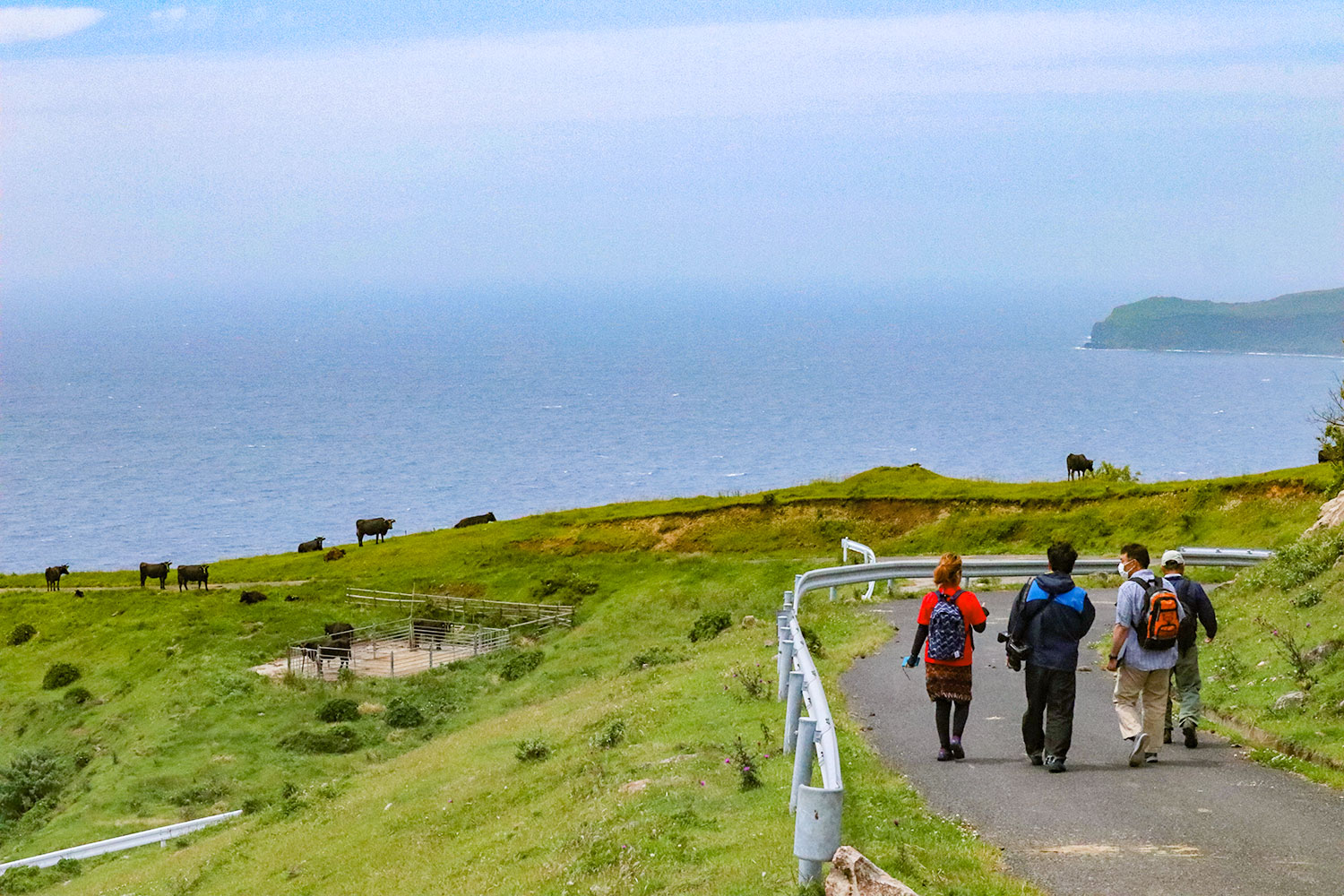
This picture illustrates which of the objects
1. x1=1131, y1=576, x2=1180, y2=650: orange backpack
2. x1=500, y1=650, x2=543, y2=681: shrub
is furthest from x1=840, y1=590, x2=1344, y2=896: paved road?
x1=500, y1=650, x2=543, y2=681: shrub

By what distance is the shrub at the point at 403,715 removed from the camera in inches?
1497

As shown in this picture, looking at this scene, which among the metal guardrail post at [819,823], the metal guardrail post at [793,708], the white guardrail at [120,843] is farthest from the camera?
the white guardrail at [120,843]

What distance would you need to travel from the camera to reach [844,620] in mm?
29328

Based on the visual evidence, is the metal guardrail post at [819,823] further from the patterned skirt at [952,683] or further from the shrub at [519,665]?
the shrub at [519,665]

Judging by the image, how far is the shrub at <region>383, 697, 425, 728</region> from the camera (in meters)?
38.0

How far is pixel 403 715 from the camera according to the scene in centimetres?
3834

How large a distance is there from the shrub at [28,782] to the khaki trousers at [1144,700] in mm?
31321

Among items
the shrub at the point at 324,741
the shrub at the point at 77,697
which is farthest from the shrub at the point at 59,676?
the shrub at the point at 324,741

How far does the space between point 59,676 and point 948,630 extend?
40.8 metres

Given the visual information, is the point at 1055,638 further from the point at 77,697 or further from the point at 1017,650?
the point at 77,697

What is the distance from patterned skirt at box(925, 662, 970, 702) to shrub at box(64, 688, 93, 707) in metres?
37.2

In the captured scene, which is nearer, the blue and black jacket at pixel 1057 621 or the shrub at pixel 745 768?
the shrub at pixel 745 768

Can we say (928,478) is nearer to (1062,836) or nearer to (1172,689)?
(1172,689)

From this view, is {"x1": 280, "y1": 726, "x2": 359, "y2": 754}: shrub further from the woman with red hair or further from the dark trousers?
the dark trousers
